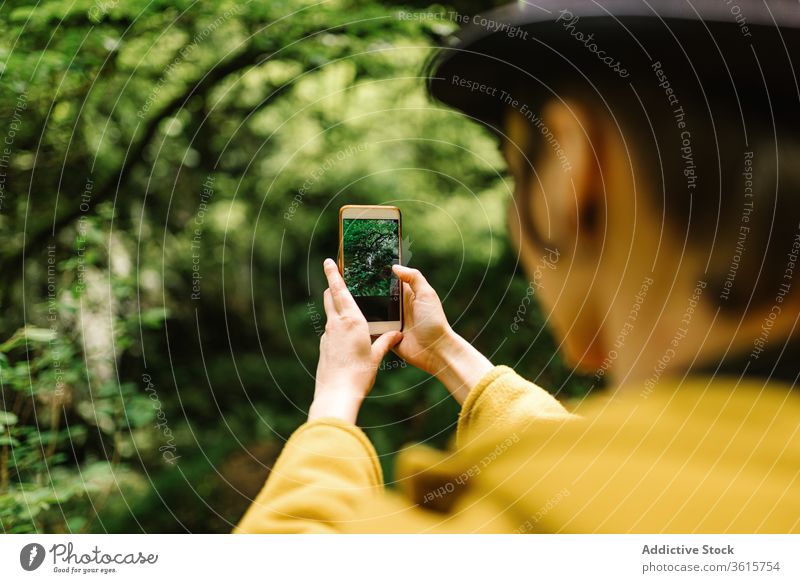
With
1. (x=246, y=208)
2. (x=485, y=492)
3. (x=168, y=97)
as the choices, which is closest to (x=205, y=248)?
(x=246, y=208)

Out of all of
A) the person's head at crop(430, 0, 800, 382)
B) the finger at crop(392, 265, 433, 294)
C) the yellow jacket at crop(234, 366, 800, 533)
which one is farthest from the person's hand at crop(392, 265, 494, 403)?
the person's head at crop(430, 0, 800, 382)

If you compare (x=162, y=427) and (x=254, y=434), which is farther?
(x=254, y=434)

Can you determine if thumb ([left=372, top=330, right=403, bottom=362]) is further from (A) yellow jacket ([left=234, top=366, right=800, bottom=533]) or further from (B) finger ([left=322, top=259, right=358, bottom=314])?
(A) yellow jacket ([left=234, top=366, right=800, bottom=533])

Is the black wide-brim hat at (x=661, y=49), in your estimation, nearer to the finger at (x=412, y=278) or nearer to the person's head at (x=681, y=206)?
the person's head at (x=681, y=206)

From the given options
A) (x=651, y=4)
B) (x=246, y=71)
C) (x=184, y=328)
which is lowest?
(x=184, y=328)

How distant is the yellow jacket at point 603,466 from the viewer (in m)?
0.54

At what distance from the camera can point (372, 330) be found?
2.77ft

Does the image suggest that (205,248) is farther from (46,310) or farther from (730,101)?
(730,101)

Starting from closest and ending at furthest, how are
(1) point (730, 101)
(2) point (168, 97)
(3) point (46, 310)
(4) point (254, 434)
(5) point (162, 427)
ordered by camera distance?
(1) point (730, 101) < (3) point (46, 310) < (2) point (168, 97) < (5) point (162, 427) < (4) point (254, 434)

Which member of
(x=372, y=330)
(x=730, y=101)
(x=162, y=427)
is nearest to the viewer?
(x=730, y=101)

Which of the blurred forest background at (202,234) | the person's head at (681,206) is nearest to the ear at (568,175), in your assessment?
the person's head at (681,206)

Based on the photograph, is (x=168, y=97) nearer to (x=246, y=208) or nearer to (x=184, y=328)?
(x=246, y=208)

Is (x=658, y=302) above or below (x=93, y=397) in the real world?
above

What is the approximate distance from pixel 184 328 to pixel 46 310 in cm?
37
